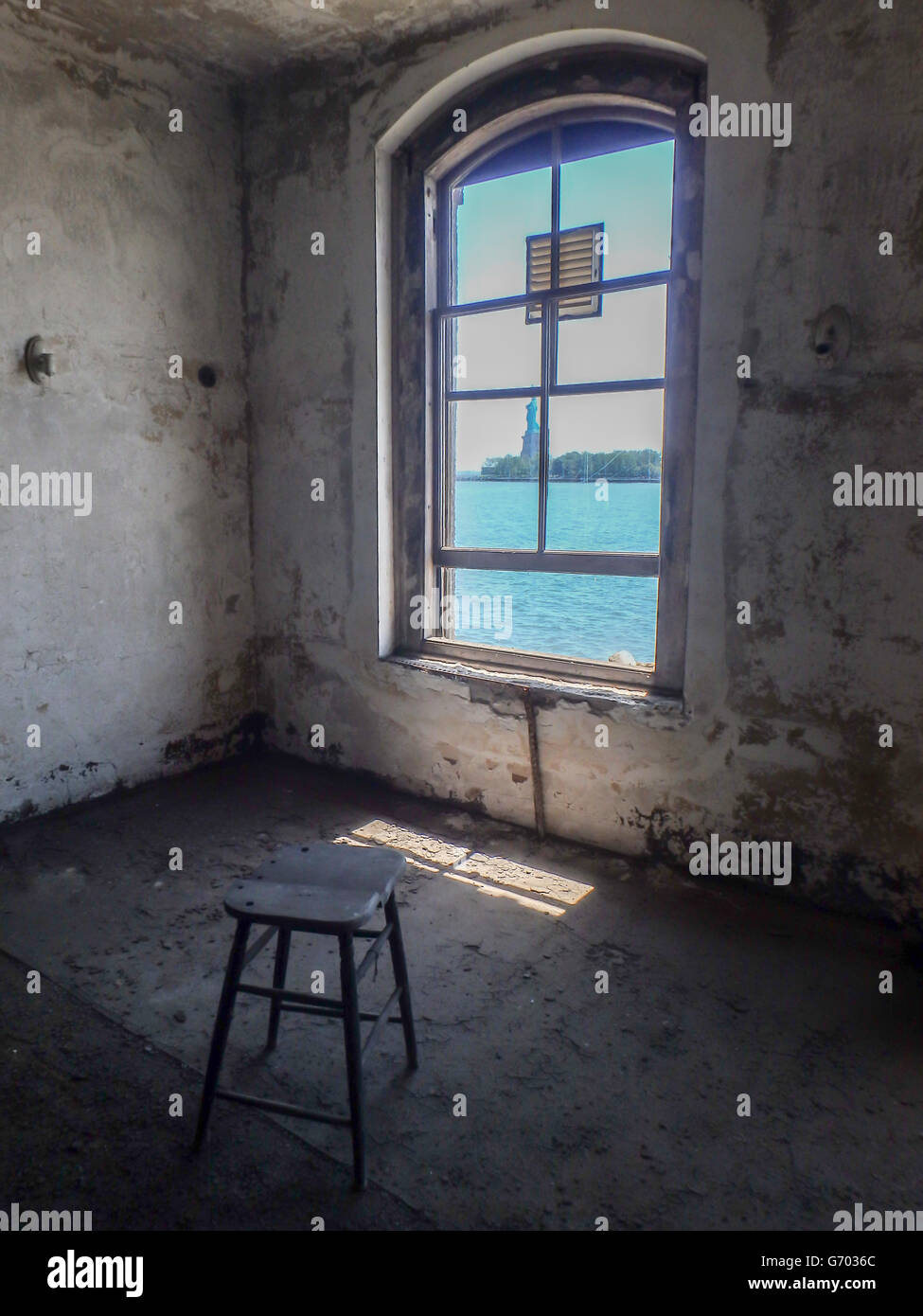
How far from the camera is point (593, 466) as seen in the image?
329 cm

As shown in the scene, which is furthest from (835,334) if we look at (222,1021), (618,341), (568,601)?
(568,601)

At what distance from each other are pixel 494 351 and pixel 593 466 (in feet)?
2.08

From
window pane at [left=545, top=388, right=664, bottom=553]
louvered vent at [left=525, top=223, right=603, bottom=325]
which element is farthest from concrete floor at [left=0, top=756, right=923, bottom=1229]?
louvered vent at [left=525, top=223, right=603, bottom=325]

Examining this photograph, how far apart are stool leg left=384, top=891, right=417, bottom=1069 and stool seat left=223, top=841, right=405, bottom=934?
0.35 ft

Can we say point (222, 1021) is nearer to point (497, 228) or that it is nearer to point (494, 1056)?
point (494, 1056)

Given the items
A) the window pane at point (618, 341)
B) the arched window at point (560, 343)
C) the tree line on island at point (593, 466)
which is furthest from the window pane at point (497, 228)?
the tree line on island at point (593, 466)

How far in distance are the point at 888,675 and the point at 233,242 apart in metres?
3.45

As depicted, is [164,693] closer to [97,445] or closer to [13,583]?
[13,583]

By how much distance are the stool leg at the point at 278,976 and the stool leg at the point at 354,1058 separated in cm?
35

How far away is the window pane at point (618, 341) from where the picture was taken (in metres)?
2.98

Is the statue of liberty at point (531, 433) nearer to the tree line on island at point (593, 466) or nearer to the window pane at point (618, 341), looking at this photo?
the tree line on island at point (593, 466)
